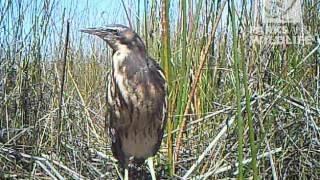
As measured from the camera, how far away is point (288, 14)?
1252 mm

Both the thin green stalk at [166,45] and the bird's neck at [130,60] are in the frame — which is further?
the bird's neck at [130,60]

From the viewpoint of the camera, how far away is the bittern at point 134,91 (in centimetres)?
123

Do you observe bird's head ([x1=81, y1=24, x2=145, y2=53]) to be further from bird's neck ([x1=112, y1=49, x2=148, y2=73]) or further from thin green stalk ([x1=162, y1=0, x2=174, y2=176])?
thin green stalk ([x1=162, y1=0, x2=174, y2=176])

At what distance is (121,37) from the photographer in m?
1.23

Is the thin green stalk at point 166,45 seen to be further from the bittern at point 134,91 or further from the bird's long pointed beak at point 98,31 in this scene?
the bird's long pointed beak at point 98,31

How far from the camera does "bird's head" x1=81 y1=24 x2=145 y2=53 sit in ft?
4.00

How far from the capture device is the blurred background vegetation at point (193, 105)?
3.70 ft

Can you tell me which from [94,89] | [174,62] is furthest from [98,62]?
[174,62]

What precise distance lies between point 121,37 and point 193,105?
0.29 metres

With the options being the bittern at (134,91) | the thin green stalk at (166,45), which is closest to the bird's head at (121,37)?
the bittern at (134,91)

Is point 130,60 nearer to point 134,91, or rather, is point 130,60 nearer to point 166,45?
point 134,91

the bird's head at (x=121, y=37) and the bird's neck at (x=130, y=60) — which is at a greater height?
the bird's head at (x=121, y=37)

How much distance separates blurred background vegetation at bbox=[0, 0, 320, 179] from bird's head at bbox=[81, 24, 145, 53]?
40mm

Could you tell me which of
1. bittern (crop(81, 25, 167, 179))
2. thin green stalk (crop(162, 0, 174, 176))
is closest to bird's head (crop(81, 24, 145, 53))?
bittern (crop(81, 25, 167, 179))
